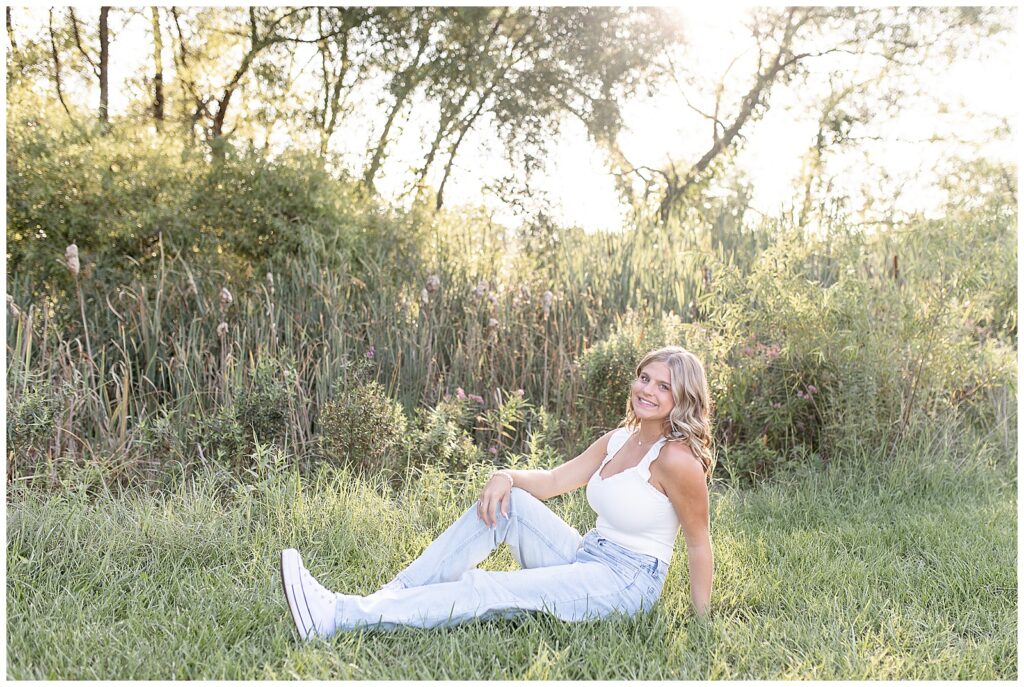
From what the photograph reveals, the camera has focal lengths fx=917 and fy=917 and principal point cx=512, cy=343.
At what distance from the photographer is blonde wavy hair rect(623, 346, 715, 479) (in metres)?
2.66

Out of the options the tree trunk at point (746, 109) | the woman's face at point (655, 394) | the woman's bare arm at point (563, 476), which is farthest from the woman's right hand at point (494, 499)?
the tree trunk at point (746, 109)

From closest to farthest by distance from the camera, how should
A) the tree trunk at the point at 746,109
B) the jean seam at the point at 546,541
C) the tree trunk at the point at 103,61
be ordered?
the jean seam at the point at 546,541, the tree trunk at the point at 103,61, the tree trunk at the point at 746,109

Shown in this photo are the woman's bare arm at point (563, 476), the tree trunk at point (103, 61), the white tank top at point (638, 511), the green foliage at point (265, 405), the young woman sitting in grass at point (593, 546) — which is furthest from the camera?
the tree trunk at point (103, 61)

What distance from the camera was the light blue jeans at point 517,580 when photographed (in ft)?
8.34

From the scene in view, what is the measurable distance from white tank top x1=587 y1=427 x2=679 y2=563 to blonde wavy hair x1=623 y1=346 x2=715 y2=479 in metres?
0.07

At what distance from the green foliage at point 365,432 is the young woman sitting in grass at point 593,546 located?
149 centimetres

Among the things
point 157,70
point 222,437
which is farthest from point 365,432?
point 157,70

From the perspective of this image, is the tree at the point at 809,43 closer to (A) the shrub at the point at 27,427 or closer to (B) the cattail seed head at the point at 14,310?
(B) the cattail seed head at the point at 14,310

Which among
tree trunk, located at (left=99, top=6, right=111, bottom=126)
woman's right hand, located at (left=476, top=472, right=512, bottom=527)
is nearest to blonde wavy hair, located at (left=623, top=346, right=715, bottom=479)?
woman's right hand, located at (left=476, top=472, right=512, bottom=527)

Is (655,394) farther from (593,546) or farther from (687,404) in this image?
(593,546)

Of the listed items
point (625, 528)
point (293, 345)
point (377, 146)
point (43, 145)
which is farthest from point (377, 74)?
point (625, 528)

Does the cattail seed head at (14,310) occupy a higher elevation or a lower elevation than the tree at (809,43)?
lower

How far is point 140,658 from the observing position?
2406mm

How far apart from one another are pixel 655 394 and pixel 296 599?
1.17 m
